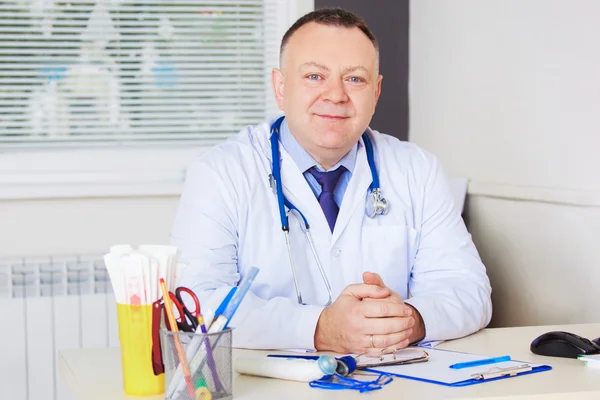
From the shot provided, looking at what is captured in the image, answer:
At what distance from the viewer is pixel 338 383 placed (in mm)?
1305

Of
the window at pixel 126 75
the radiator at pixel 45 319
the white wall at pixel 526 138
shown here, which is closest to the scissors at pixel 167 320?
the white wall at pixel 526 138

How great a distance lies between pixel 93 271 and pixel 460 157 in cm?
126

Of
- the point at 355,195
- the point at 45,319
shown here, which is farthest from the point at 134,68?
the point at 355,195

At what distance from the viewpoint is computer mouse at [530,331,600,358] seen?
1496mm

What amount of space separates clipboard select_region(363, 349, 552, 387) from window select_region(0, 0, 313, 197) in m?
1.77

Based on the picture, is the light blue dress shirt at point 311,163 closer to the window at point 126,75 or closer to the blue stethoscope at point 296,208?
the blue stethoscope at point 296,208

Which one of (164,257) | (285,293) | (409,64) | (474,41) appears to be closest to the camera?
(164,257)

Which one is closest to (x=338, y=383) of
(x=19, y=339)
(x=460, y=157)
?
(x=460, y=157)

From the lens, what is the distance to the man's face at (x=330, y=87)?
6.52 ft

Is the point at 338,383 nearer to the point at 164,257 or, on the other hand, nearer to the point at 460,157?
the point at 164,257

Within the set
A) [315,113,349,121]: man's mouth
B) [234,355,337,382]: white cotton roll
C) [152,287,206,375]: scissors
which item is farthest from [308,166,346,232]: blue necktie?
[152,287,206,375]: scissors

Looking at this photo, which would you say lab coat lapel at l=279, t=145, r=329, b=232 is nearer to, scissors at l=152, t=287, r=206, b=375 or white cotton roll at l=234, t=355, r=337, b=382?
white cotton roll at l=234, t=355, r=337, b=382

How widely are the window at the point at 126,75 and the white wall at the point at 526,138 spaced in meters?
0.66

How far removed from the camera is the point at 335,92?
77.7 inches
